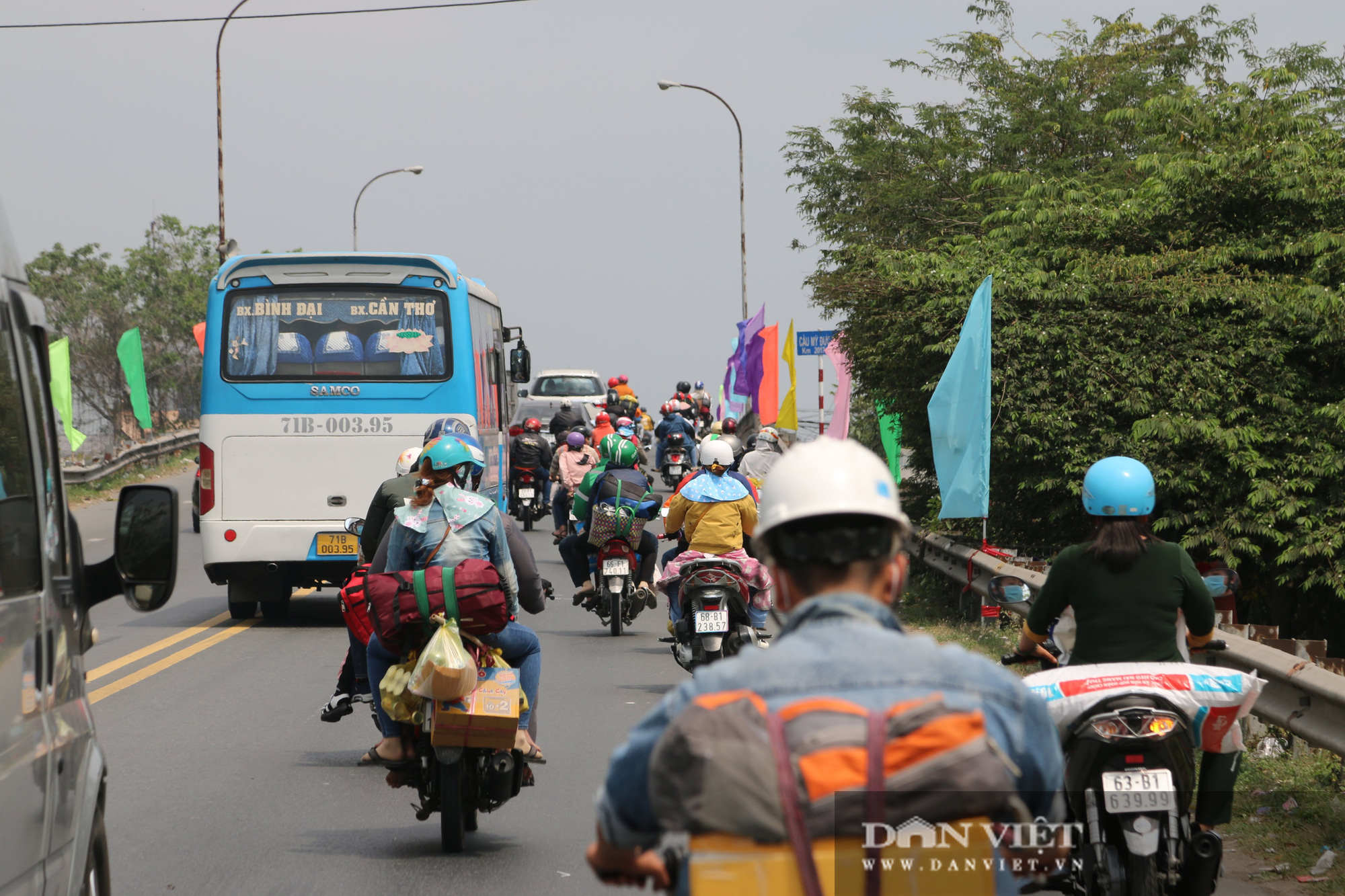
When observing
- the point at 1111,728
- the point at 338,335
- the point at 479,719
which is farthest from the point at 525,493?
the point at 1111,728

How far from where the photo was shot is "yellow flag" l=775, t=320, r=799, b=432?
95.0ft

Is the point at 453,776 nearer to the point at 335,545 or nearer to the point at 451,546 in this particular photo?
the point at 451,546

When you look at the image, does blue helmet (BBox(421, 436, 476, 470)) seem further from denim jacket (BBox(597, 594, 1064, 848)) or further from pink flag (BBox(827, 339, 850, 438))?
pink flag (BBox(827, 339, 850, 438))

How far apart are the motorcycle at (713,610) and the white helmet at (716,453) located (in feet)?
3.15

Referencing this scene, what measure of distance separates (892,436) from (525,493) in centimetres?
710

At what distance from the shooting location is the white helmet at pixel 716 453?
10602mm

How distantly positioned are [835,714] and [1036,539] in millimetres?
14093

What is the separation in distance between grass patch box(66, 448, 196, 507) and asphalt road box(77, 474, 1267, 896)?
14674mm

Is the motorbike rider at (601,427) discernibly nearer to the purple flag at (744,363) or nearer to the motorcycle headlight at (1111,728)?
the purple flag at (744,363)

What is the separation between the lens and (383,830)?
6.88m

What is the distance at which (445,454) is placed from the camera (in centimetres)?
637

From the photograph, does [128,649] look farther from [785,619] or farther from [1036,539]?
[785,619]

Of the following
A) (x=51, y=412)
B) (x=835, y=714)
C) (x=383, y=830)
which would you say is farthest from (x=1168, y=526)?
(x=835, y=714)

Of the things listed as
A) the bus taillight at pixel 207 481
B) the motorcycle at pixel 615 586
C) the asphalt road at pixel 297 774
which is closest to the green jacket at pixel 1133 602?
the asphalt road at pixel 297 774
